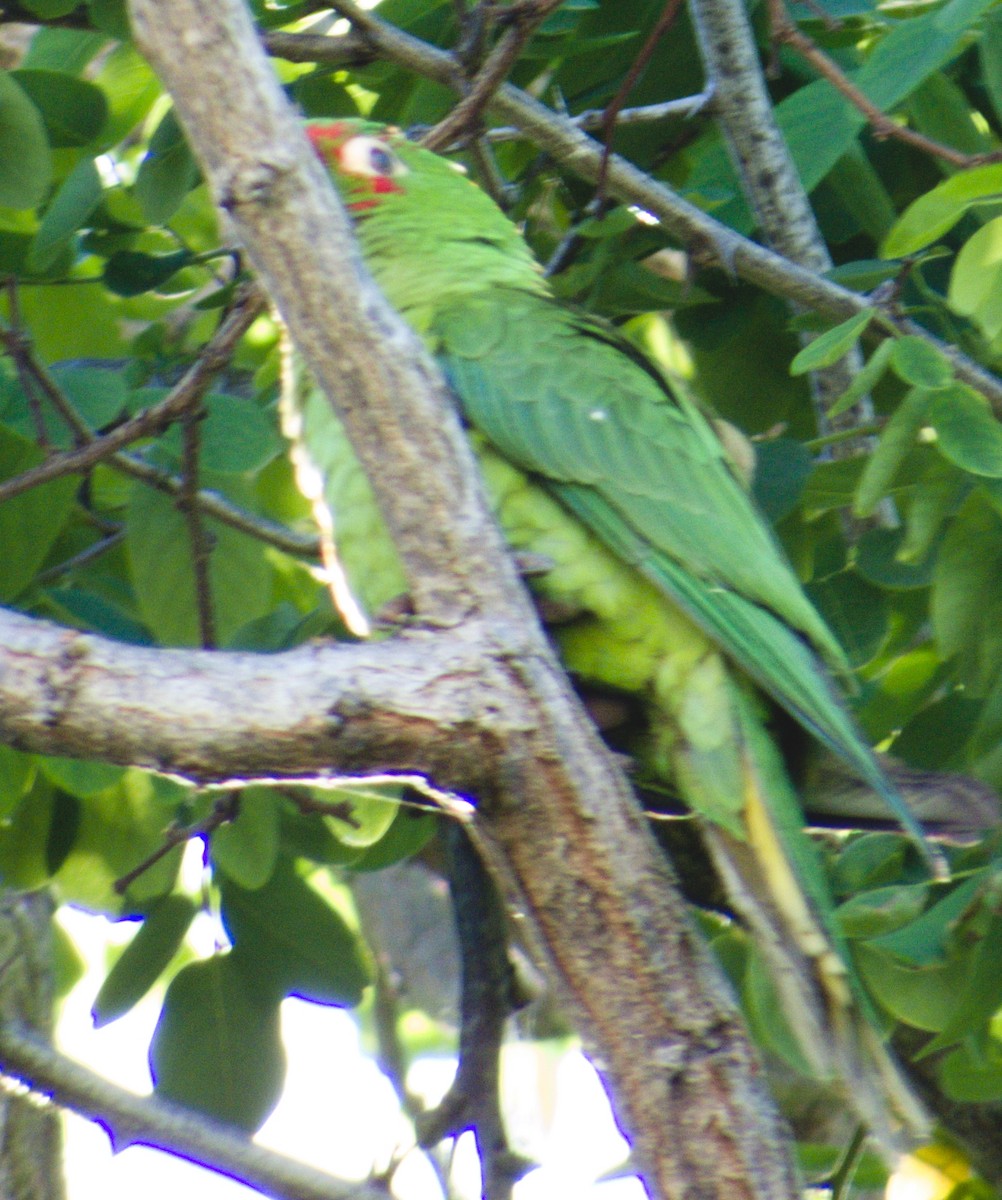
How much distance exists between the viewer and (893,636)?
288cm

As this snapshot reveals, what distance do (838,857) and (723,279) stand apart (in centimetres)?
116

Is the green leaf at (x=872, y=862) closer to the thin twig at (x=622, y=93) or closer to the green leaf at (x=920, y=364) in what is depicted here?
the green leaf at (x=920, y=364)

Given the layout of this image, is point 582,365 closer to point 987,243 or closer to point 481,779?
point 987,243

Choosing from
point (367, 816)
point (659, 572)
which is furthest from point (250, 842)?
point (659, 572)

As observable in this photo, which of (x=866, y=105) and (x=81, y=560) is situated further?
(x=81, y=560)

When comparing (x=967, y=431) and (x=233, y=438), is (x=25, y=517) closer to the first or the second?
(x=233, y=438)

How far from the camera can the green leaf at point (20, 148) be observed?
2.26m

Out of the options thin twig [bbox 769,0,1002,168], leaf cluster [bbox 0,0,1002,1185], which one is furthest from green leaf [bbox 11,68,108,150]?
thin twig [bbox 769,0,1002,168]

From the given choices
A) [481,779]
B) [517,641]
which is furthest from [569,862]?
[517,641]

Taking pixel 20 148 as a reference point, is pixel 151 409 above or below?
below

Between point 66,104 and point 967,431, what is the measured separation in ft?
5.27

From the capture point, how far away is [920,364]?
1956 mm

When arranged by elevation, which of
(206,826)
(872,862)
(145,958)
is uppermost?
(872,862)

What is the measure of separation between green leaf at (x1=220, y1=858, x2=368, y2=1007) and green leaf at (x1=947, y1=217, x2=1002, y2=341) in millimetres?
1616
